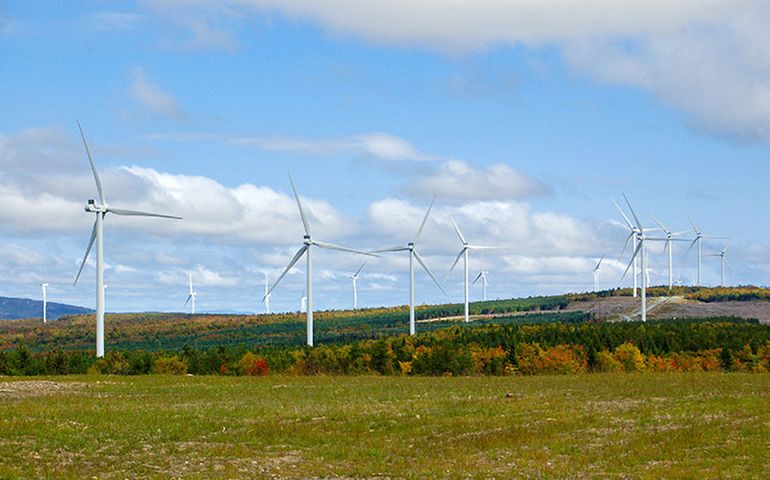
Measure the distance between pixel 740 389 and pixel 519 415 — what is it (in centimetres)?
1569

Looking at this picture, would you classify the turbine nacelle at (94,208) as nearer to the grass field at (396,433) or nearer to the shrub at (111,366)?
the shrub at (111,366)

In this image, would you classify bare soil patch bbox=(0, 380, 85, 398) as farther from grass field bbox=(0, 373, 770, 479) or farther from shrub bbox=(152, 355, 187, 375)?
shrub bbox=(152, 355, 187, 375)

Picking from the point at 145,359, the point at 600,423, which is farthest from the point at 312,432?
the point at 145,359

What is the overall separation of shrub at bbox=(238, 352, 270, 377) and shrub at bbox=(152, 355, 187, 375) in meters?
4.52

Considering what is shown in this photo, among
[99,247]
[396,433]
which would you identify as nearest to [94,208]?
[99,247]

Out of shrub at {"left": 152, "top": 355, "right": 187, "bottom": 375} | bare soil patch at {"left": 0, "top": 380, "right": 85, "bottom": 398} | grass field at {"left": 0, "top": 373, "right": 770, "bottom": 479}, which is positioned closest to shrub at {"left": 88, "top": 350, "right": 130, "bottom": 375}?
shrub at {"left": 152, "top": 355, "right": 187, "bottom": 375}

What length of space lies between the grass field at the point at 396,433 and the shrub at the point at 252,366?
91.1 ft

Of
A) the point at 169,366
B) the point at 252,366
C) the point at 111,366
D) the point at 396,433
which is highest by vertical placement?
the point at 111,366

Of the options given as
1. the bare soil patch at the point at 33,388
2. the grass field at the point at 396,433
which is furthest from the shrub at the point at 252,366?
the grass field at the point at 396,433

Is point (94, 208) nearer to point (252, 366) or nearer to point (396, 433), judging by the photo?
point (252, 366)

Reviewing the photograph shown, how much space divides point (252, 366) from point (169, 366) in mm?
6501

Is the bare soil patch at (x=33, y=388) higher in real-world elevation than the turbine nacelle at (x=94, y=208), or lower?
lower

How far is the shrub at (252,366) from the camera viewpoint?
83250mm

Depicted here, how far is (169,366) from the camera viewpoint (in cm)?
8269
